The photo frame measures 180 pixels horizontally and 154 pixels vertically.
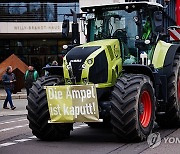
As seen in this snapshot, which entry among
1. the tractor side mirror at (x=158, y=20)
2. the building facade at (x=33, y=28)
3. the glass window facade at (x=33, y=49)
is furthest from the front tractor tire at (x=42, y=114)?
the glass window facade at (x=33, y=49)

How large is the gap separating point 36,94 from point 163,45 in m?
3.30

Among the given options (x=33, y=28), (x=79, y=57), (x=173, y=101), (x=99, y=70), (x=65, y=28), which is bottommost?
(x=173, y=101)

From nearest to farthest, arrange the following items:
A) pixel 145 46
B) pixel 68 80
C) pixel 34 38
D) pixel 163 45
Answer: pixel 68 80 → pixel 145 46 → pixel 163 45 → pixel 34 38

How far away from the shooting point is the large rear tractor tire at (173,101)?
35.3 feet

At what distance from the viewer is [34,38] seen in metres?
35.5

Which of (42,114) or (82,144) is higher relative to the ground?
(42,114)

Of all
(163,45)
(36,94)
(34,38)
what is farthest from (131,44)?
(34,38)

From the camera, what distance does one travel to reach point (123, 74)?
9.61 metres

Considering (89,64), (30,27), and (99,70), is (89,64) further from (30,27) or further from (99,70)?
(30,27)

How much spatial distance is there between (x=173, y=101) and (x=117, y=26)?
2.09 metres

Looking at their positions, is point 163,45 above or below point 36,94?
above

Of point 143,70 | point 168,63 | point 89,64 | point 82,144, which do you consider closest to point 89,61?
point 89,64

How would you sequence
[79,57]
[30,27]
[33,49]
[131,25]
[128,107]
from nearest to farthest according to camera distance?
[128,107] → [79,57] → [131,25] → [30,27] → [33,49]

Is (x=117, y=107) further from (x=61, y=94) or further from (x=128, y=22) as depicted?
(x=128, y=22)
